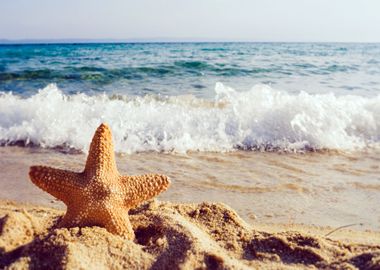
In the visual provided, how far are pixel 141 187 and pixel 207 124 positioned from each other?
4305 mm

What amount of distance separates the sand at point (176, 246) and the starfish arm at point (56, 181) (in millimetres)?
252

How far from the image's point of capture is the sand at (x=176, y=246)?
255 cm

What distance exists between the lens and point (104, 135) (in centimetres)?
292

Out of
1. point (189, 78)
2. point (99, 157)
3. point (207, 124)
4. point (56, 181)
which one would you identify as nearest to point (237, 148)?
point (207, 124)

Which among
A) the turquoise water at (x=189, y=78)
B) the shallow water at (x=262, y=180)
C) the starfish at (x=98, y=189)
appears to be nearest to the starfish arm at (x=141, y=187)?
the starfish at (x=98, y=189)

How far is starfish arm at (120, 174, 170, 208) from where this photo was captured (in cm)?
291

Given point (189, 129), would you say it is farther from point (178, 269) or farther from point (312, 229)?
point (178, 269)

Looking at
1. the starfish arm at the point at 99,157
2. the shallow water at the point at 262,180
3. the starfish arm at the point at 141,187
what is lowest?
the shallow water at the point at 262,180

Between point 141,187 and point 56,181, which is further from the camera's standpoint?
point 141,187

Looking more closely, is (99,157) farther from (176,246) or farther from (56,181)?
Result: (176,246)

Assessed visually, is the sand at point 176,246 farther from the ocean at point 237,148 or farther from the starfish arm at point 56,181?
the ocean at point 237,148

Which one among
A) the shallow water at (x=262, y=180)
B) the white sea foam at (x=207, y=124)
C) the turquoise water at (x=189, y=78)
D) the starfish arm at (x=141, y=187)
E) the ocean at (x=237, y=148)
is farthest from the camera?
the turquoise water at (x=189, y=78)

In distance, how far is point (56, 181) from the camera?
2.81 m

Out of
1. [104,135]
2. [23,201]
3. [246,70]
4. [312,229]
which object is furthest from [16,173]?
[246,70]
